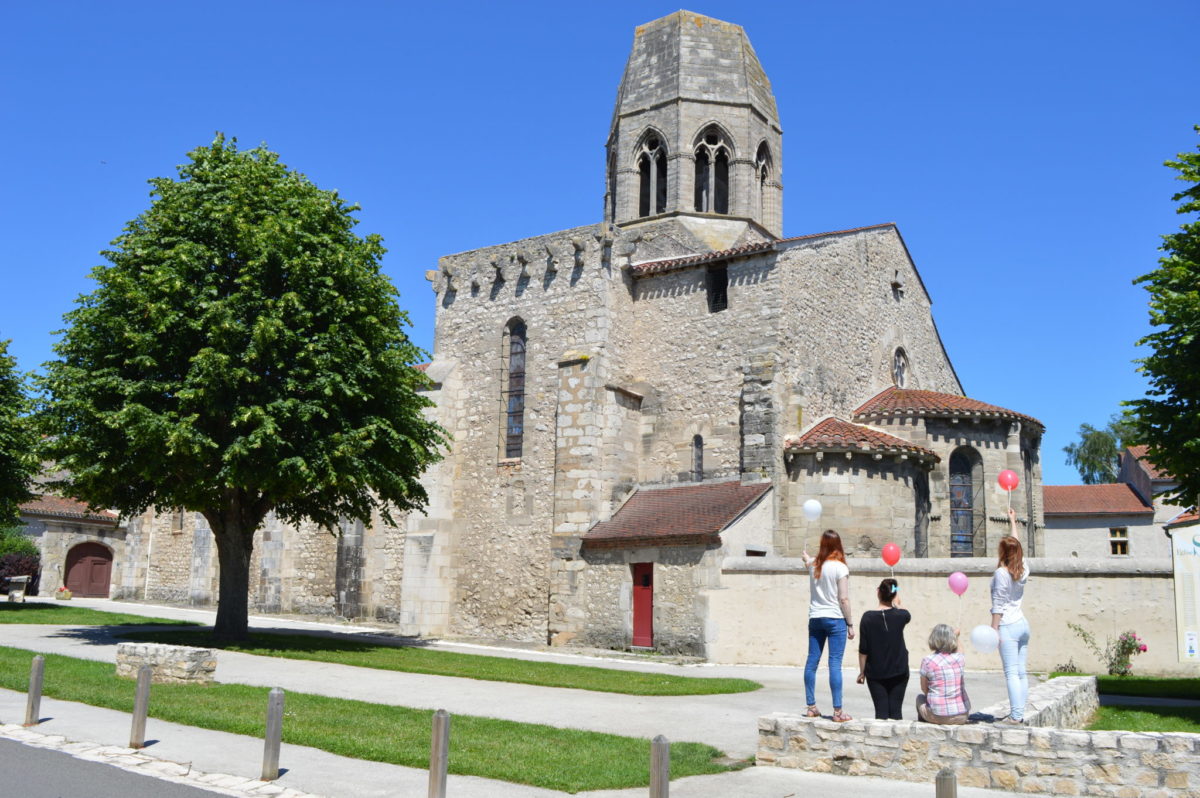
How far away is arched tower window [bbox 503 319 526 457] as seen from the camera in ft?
88.8

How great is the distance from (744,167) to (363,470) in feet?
54.4

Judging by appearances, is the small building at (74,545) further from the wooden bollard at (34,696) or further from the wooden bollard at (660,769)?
the wooden bollard at (660,769)

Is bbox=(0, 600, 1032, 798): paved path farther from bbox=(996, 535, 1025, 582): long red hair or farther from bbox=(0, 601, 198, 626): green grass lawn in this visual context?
bbox=(0, 601, 198, 626): green grass lawn

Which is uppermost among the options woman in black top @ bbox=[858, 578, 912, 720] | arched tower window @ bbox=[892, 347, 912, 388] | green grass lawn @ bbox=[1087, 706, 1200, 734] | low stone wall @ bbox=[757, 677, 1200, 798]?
arched tower window @ bbox=[892, 347, 912, 388]

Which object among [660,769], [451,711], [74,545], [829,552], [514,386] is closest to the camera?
[660,769]

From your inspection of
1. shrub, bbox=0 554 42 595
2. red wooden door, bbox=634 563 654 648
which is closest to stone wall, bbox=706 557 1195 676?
red wooden door, bbox=634 563 654 648

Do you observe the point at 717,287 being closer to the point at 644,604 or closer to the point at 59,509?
the point at 644,604

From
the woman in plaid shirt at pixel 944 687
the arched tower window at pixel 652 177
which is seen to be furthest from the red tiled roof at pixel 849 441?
the woman in plaid shirt at pixel 944 687

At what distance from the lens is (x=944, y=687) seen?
919 cm

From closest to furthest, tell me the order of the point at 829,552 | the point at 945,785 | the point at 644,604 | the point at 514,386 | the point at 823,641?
the point at 945,785 → the point at 823,641 → the point at 829,552 → the point at 644,604 → the point at 514,386

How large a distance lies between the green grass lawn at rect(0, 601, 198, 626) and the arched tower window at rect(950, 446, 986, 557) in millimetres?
18753

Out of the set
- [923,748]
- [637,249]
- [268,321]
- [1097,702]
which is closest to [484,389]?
[637,249]

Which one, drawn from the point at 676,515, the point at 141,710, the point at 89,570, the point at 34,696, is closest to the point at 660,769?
the point at 141,710

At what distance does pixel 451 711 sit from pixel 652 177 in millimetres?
21247
